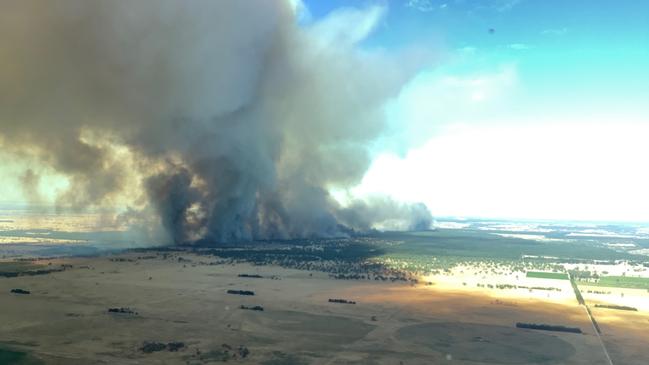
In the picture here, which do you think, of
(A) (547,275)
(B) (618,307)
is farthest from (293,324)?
(A) (547,275)

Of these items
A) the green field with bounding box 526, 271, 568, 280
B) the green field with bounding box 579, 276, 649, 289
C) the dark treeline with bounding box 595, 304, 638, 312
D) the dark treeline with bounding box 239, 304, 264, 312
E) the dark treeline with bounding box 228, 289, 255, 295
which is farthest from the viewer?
the green field with bounding box 526, 271, 568, 280

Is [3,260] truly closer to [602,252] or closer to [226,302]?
[226,302]

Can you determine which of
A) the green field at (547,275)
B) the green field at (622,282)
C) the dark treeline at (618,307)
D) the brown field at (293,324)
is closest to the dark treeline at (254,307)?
the brown field at (293,324)

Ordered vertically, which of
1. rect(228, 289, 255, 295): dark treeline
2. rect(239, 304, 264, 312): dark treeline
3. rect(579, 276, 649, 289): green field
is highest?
rect(228, 289, 255, 295): dark treeline

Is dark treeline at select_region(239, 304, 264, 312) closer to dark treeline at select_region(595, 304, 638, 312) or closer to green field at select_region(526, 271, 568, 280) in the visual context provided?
dark treeline at select_region(595, 304, 638, 312)

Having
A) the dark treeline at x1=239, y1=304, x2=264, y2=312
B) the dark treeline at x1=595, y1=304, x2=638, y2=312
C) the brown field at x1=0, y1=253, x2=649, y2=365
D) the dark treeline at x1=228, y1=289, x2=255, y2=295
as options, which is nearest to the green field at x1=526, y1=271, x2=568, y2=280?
the brown field at x1=0, y1=253, x2=649, y2=365

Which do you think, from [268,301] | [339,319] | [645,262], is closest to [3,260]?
[268,301]

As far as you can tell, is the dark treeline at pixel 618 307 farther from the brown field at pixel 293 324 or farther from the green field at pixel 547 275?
the green field at pixel 547 275
